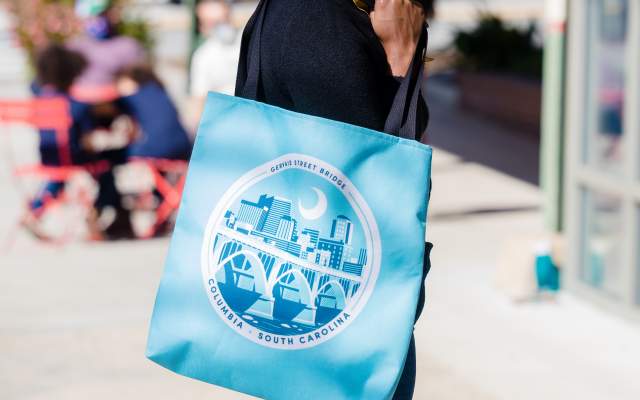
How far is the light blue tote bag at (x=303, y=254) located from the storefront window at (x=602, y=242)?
122 inches

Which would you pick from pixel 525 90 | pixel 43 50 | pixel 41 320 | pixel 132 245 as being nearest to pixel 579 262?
pixel 41 320

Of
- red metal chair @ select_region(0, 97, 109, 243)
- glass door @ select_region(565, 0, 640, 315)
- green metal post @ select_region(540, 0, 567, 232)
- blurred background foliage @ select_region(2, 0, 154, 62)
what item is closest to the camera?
glass door @ select_region(565, 0, 640, 315)

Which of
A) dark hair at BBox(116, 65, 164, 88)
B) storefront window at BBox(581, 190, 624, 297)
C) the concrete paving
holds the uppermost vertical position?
dark hair at BBox(116, 65, 164, 88)

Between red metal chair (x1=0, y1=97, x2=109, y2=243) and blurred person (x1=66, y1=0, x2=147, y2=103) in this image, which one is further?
blurred person (x1=66, y1=0, x2=147, y2=103)

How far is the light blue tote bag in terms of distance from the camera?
2461 millimetres

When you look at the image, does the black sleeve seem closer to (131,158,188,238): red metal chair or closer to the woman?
the woman

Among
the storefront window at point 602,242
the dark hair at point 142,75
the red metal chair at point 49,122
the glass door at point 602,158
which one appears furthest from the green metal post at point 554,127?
the red metal chair at point 49,122

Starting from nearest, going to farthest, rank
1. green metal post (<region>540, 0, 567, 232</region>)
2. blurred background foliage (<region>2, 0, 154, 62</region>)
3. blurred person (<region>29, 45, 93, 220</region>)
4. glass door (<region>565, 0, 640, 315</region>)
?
glass door (<region>565, 0, 640, 315</region>) → green metal post (<region>540, 0, 567, 232</region>) → blurred person (<region>29, 45, 93, 220</region>) → blurred background foliage (<region>2, 0, 154, 62</region>)

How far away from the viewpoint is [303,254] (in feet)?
8.09

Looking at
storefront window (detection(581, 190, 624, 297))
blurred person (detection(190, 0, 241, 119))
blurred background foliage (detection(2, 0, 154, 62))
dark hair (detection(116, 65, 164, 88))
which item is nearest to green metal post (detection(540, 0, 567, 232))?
storefront window (detection(581, 190, 624, 297))

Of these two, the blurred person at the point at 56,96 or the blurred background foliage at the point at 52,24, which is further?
the blurred background foliage at the point at 52,24

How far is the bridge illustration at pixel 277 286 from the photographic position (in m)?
2.46

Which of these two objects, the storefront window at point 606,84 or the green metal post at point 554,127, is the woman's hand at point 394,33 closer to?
the storefront window at point 606,84

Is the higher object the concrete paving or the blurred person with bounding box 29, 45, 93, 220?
the blurred person with bounding box 29, 45, 93, 220
